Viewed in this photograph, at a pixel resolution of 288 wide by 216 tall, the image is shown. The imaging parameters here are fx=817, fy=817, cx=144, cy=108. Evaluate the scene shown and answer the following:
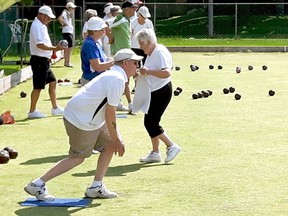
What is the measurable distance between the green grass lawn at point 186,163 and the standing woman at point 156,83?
0.22 metres

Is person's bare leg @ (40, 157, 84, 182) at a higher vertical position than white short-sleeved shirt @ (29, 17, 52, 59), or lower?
lower

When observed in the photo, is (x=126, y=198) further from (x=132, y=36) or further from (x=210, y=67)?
(x=210, y=67)

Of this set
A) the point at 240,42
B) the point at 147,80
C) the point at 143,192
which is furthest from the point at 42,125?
the point at 240,42

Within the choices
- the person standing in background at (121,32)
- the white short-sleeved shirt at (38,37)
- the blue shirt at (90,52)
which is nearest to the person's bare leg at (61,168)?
the blue shirt at (90,52)

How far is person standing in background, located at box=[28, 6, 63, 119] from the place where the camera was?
13.5 metres

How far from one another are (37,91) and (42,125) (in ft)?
2.65

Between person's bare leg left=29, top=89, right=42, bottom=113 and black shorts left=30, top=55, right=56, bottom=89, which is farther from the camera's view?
person's bare leg left=29, top=89, right=42, bottom=113

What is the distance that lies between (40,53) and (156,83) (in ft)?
14.0

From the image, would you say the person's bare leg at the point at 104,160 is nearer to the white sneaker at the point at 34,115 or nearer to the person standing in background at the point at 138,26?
the white sneaker at the point at 34,115

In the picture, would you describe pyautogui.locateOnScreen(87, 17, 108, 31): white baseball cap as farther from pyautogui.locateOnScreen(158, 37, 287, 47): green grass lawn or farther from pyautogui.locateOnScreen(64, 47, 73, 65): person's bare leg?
pyautogui.locateOnScreen(158, 37, 287, 47): green grass lawn

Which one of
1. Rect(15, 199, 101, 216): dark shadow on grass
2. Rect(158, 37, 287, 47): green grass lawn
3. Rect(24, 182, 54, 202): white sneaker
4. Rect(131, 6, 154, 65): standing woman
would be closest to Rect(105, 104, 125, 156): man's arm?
Rect(15, 199, 101, 216): dark shadow on grass

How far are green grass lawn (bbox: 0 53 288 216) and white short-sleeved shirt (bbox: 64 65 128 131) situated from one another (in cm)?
85

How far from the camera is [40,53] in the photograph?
1371 centimetres

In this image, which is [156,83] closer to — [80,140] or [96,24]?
[96,24]
